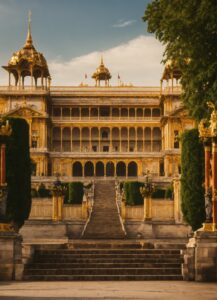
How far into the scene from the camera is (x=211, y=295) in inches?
694

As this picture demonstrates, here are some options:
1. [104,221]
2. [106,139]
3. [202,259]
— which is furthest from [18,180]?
[106,139]

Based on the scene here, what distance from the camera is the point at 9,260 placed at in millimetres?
23188

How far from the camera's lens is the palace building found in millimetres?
94312

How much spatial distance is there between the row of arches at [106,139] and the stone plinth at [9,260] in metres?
77.6

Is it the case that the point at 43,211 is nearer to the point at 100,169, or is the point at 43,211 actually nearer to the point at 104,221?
the point at 104,221

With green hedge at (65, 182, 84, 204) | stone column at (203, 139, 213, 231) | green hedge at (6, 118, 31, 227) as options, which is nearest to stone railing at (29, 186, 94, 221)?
green hedge at (6, 118, 31, 227)

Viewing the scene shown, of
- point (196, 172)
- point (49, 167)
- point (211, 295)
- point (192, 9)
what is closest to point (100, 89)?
point (49, 167)

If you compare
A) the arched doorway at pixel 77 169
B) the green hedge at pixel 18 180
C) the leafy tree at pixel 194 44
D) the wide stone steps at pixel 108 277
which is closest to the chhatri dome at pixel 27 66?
the arched doorway at pixel 77 169

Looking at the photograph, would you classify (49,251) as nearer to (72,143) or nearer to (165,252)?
(165,252)

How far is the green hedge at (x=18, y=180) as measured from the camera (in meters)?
34.0

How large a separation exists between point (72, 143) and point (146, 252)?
76.9 metres

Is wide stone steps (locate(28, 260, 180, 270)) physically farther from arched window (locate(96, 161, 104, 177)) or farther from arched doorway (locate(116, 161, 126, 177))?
arched window (locate(96, 161, 104, 177))

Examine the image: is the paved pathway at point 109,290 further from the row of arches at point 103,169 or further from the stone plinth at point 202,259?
the row of arches at point 103,169

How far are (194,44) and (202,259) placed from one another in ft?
28.7
